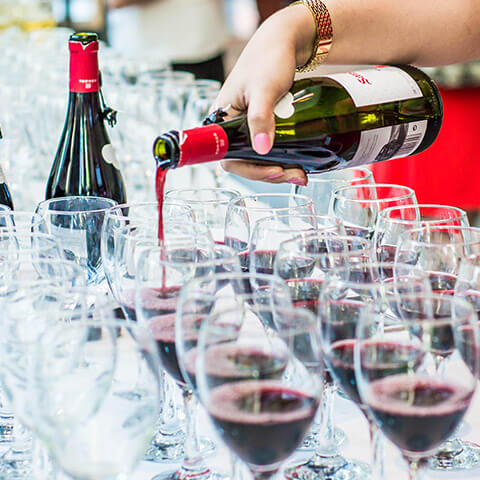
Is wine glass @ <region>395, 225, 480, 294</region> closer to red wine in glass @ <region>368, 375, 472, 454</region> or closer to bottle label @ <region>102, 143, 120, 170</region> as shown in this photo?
red wine in glass @ <region>368, 375, 472, 454</region>

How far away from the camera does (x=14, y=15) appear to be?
4.01 metres

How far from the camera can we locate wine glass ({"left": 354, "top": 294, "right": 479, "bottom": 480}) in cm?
75

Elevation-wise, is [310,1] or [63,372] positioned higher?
[310,1]

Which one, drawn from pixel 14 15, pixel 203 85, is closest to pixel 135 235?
pixel 203 85

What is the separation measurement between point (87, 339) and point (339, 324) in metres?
0.25

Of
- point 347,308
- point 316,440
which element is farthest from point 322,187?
point 347,308

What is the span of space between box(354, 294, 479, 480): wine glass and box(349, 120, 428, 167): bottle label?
1.78 feet

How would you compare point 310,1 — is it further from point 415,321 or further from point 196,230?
point 415,321

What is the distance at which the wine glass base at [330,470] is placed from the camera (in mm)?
970

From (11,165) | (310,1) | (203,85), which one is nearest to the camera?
(310,1)

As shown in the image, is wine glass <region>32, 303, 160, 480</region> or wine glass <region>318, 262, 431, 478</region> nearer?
wine glass <region>32, 303, 160, 480</region>

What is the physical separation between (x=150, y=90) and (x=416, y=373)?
1.49 meters

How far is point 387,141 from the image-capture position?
1287 millimetres

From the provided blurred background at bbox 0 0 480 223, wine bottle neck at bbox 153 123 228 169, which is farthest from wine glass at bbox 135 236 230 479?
blurred background at bbox 0 0 480 223
